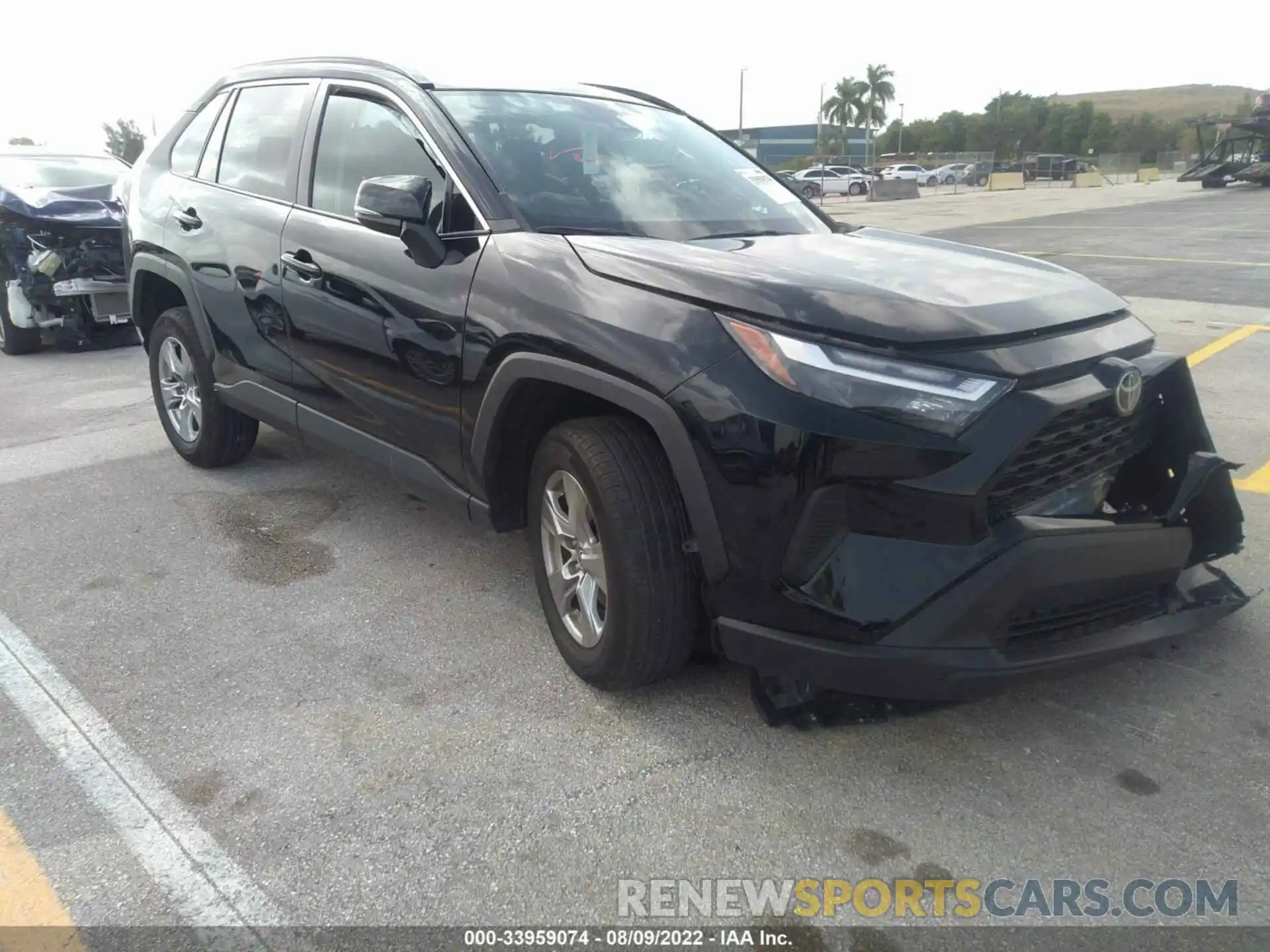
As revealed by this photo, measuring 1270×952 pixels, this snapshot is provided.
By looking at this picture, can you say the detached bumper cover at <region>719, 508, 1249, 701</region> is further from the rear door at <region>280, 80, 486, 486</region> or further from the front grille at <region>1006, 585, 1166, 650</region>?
the rear door at <region>280, 80, 486, 486</region>

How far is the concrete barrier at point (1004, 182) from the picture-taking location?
4316cm

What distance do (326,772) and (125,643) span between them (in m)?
1.16

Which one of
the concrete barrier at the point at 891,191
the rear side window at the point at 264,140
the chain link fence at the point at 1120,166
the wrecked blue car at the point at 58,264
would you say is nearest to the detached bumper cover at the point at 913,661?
the rear side window at the point at 264,140

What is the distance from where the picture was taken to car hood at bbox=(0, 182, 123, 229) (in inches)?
329

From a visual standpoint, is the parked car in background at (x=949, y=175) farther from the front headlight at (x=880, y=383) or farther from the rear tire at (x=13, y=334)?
the front headlight at (x=880, y=383)

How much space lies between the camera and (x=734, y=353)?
90.8 inches

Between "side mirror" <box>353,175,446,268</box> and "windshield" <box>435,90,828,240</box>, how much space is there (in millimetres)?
270

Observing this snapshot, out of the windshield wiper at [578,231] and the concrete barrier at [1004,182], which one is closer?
the windshield wiper at [578,231]

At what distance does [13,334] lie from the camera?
873 cm

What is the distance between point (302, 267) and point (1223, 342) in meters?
7.21

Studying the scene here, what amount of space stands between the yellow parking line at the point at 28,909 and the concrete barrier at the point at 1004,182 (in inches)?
1800

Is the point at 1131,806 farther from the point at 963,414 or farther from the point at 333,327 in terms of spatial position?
the point at 333,327

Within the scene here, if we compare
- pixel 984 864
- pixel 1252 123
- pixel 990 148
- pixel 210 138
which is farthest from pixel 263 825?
pixel 990 148

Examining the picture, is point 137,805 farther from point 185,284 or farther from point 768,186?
point 768,186
